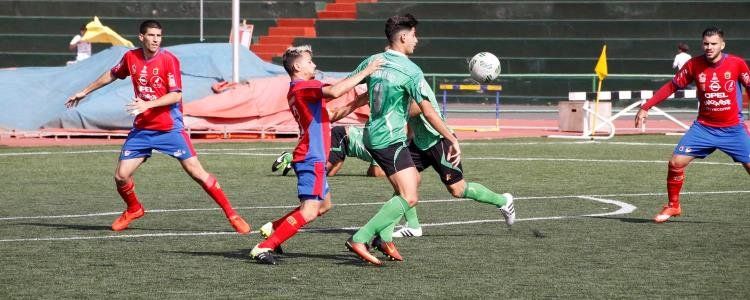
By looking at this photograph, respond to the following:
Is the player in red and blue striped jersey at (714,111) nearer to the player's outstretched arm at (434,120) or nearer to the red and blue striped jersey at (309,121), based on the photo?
the player's outstretched arm at (434,120)

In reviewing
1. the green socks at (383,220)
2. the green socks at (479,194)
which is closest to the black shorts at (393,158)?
the green socks at (383,220)

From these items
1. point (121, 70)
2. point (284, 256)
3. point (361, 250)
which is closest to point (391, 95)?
point (361, 250)

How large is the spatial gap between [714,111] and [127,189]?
5.41m

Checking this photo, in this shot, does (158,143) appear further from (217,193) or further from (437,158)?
(437,158)

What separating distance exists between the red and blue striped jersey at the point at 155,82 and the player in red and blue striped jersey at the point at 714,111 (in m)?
4.28

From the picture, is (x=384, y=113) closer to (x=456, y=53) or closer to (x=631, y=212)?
(x=631, y=212)

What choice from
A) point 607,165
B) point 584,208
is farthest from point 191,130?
point 584,208

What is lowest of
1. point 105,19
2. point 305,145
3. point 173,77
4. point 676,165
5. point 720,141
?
point 676,165

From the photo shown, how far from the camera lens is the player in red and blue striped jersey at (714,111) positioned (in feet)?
41.4

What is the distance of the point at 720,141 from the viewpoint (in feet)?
41.8

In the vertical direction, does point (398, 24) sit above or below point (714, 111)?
above

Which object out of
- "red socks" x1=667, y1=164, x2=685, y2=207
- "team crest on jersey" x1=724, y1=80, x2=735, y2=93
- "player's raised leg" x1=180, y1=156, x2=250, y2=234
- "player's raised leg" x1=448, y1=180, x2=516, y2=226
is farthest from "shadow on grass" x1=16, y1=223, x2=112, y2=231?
"team crest on jersey" x1=724, y1=80, x2=735, y2=93

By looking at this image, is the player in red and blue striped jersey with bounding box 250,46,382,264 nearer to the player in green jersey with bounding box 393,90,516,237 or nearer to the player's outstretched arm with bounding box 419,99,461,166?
the player's outstretched arm with bounding box 419,99,461,166

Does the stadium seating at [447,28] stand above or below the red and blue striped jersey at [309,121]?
above
